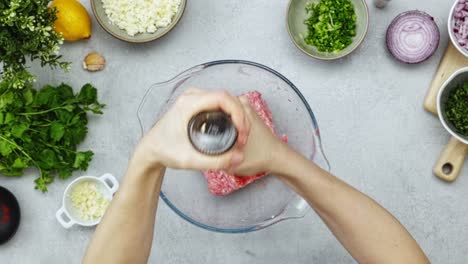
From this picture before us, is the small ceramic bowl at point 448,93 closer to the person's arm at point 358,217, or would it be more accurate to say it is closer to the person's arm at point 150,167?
the person's arm at point 358,217

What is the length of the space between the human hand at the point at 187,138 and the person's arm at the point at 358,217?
24 centimetres

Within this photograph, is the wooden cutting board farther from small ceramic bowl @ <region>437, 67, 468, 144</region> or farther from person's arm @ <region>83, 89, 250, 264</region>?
person's arm @ <region>83, 89, 250, 264</region>

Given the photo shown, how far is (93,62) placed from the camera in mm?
1715

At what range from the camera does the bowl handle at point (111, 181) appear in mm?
1686

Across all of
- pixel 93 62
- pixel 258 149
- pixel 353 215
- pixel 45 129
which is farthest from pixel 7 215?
pixel 353 215

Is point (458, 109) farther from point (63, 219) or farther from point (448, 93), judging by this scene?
point (63, 219)

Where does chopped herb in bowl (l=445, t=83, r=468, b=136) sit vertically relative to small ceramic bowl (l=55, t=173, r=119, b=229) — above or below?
above

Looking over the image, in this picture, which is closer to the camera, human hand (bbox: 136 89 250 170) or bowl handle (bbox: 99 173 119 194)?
human hand (bbox: 136 89 250 170)

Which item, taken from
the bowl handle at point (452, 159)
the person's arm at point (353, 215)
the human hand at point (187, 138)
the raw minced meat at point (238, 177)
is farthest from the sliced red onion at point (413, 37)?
the human hand at point (187, 138)

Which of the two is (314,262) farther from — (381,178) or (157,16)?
(157,16)

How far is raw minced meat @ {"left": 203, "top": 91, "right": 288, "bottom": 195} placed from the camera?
153 cm

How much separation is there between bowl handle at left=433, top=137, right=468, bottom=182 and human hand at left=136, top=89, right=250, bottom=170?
78cm

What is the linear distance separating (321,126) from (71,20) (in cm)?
71

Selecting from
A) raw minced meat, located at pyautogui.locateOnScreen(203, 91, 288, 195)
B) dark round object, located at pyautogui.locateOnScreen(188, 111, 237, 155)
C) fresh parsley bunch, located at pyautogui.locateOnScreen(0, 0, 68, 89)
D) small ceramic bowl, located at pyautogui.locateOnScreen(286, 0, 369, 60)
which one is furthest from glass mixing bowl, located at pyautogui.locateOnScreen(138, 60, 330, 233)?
dark round object, located at pyautogui.locateOnScreen(188, 111, 237, 155)
